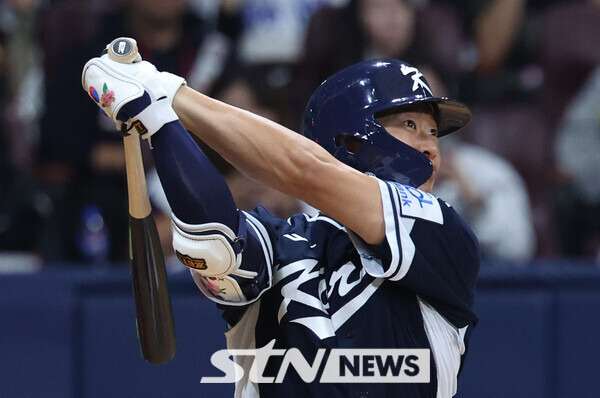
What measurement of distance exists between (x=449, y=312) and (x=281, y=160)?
61 centimetres

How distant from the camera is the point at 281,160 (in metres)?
2.04

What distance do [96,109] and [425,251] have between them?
3.21 metres

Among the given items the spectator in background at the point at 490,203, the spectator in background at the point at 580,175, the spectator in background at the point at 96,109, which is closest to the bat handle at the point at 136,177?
the spectator in background at the point at 96,109

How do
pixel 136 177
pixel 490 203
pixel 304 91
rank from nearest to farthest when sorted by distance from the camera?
pixel 136 177 < pixel 490 203 < pixel 304 91

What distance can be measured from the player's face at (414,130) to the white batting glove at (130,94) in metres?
0.64

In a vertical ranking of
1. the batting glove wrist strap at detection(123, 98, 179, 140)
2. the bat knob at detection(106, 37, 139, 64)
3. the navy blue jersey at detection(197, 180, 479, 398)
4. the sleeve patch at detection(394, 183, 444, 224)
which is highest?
the bat knob at detection(106, 37, 139, 64)

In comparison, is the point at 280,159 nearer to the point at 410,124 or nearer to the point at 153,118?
the point at 153,118

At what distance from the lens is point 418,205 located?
2211mm

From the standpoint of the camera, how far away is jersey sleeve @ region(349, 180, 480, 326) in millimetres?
2129

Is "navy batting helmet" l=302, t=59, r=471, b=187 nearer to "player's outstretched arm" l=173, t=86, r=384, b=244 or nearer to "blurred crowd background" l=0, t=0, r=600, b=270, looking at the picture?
"player's outstretched arm" l=173, t=86, r=384, b=244

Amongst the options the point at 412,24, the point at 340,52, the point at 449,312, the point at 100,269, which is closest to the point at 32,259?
the point at 100,269

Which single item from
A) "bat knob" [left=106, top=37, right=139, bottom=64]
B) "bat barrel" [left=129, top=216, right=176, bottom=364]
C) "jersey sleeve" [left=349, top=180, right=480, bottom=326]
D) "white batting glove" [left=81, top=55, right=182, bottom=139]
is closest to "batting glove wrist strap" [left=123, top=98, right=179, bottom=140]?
"white batting glove" [left=81, top=55, right=182, bottom=139]

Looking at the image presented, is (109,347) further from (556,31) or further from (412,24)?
(556,31)

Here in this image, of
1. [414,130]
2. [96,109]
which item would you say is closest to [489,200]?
[96,109]
